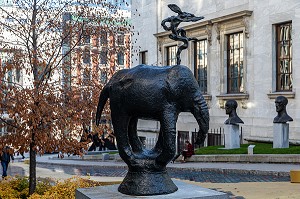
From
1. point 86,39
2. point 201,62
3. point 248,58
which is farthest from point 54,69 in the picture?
point 201,62

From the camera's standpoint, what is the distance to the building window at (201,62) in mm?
32094

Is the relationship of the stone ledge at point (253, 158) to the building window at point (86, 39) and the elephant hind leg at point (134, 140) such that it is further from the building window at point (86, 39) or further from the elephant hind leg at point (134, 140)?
the elephant hind leg at point (134, 140)

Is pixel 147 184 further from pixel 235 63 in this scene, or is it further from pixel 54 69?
pixel 235 63

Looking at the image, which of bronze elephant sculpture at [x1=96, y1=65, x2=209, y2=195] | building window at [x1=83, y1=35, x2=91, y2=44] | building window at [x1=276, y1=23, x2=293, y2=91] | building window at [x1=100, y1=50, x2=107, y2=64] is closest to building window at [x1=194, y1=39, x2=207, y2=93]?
→ building window at [x1=276, y1=23, x2=293, y2=91]

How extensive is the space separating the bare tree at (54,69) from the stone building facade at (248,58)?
10.5 meters

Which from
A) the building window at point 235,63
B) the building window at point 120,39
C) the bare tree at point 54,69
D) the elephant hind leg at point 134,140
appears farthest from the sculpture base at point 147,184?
the building window at point 235,63

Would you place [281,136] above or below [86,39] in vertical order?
below

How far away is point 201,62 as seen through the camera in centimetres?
3247

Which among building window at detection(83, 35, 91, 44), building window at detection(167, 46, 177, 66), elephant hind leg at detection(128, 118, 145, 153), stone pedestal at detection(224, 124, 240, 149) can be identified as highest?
→ building window at detection(167, 46, 177, 66)

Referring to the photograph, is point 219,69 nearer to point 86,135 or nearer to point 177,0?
point 177,0

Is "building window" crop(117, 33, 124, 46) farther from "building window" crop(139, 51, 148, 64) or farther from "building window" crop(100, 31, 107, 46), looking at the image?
"building window" crop(139, 51, 148, 64)

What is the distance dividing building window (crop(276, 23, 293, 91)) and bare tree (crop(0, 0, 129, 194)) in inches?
505

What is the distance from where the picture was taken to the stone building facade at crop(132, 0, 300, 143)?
82.1 ft

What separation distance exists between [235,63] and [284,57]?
4133 millimetres
